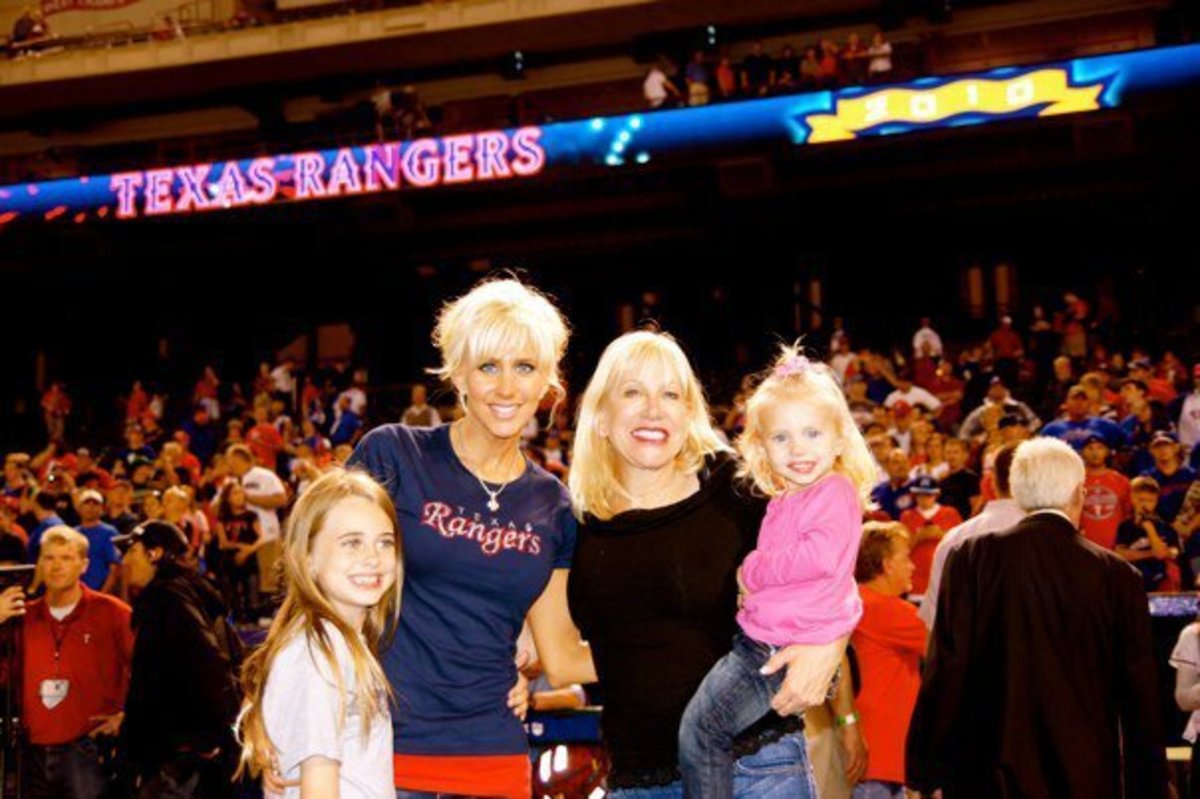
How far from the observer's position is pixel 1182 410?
1182cm

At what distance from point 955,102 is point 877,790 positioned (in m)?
14.8

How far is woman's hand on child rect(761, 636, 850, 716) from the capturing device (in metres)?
2.94

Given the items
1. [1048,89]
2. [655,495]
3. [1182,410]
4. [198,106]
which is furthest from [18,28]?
[655,495]

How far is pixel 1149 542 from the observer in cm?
880

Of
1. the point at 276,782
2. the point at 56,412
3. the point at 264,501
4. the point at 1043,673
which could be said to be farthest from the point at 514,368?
the point at 56,412

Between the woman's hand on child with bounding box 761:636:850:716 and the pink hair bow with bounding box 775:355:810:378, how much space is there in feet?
2.37

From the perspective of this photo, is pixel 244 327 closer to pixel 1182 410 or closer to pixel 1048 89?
pixel 1048 89

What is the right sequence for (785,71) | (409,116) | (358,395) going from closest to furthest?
1. (358,395)
2. (785,71)
3. (409,116)

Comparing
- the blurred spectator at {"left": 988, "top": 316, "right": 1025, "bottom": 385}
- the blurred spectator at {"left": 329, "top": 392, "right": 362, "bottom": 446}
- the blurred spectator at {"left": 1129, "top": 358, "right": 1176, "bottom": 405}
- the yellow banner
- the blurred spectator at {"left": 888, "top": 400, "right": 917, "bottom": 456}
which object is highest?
the yellow banner

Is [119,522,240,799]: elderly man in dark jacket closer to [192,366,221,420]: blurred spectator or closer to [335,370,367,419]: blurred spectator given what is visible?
[335,370,367,419]: blurred spectator

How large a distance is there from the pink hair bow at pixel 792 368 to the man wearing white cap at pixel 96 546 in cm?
802

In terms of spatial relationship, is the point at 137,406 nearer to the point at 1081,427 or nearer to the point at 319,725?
the point at 1081,427

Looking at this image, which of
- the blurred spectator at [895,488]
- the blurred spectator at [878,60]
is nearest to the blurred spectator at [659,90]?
the blurred spectator at [878,60]

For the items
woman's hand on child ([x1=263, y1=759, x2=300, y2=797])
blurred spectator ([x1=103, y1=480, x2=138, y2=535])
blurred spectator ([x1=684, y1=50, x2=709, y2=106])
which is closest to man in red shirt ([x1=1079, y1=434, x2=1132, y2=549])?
woman's hand on child ([x1=263, y1=759, x2=300, y2=797])
